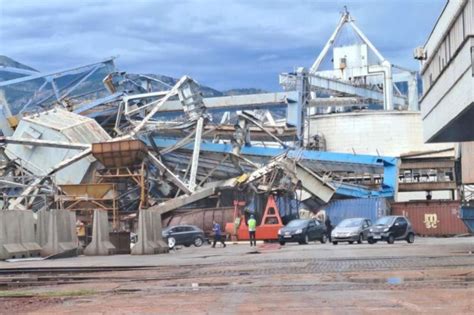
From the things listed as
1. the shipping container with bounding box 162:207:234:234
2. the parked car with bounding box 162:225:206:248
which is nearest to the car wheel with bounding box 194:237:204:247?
the parked car with bounding box 162:225:206:248

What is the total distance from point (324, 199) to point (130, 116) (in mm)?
16937

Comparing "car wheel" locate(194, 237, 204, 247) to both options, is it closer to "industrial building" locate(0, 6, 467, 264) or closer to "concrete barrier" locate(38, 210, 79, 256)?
"industrial building" locate(0, 6, 467, 264)

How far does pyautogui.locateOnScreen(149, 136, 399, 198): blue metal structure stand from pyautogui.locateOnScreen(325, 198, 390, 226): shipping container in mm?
1086

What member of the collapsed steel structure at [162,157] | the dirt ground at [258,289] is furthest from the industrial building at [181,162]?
the dirt ground at [258,289]

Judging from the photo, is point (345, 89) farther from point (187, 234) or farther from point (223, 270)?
point (223, 270)

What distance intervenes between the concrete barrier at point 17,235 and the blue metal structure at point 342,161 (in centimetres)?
2816

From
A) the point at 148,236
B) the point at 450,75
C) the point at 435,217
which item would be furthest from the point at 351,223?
the point at 435,217

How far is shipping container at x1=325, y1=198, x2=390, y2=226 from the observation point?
189 feet

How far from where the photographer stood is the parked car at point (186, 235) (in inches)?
1772

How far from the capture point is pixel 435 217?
55594 millimetres

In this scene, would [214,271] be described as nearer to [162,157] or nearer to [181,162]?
[162,157]

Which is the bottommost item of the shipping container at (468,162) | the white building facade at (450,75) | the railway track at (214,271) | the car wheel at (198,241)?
the car wheel at (198,241)

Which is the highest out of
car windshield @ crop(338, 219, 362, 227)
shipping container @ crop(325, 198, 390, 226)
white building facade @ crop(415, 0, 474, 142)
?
white building facade @ crop(415, 0, 474, 142)

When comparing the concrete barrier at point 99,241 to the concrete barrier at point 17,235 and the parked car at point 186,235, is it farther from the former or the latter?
the parked car at point 186,235
